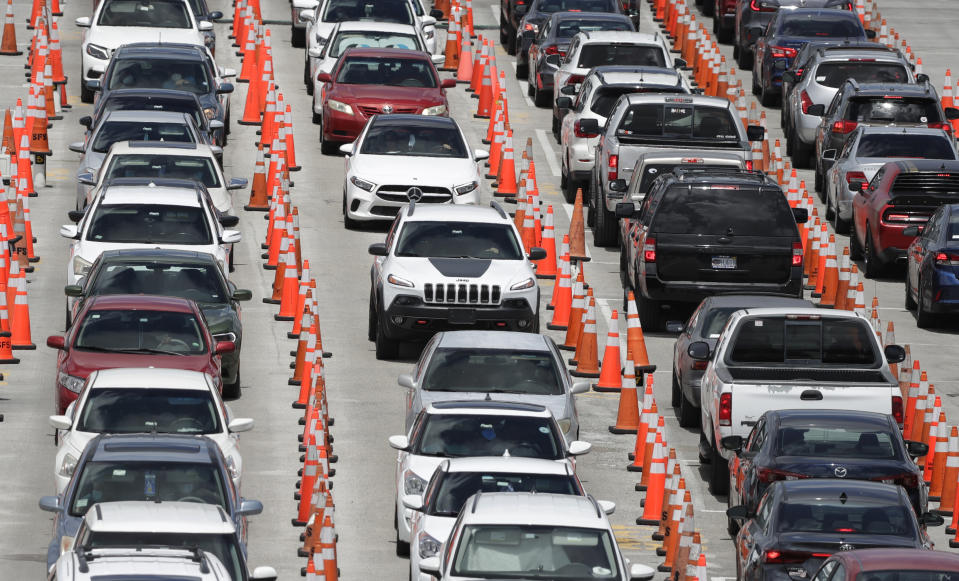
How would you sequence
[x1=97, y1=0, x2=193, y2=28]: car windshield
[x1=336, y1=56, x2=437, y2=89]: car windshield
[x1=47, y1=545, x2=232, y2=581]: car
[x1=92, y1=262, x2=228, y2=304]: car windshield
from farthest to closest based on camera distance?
[x1=97, y1=0, x2=193, y2=28]: car windshield
[x1=336, y1=56, x2=437, y2=89]: car windshield
[x1=92, y1=262, x2=228, y2=304]: car windshield
[x1=47, y1=545, x2=232, y2=581]: car

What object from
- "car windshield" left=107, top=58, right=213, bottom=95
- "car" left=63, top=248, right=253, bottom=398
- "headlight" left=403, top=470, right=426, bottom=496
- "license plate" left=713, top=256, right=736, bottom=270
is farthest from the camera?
"car windshield" left=107, top=58, right=213, bottom=95

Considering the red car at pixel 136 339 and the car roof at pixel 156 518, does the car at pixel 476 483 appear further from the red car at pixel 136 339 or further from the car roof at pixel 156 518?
the red car at pixel 136 339

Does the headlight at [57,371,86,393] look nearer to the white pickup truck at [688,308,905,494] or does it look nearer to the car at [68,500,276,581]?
the white pickup truck at [688,308,905,494]

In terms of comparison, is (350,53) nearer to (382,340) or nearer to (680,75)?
(680,75)

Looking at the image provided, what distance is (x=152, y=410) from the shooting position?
22.0 meters

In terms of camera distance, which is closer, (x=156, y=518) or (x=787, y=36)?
(x=156, y=518)

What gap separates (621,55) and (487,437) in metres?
19.1

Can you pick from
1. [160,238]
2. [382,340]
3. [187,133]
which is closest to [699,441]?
[382,340]

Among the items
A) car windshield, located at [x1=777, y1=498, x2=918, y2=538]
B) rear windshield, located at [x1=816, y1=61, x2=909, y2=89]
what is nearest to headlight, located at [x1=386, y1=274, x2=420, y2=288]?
car windshield, located at [x1=777, y1=498, x2=918, y2=538]

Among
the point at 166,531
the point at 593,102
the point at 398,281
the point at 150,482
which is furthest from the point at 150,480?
the point at 593,102

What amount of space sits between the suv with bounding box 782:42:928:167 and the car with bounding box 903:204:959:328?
7.83 m

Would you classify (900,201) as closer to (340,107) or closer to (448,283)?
(448,283)

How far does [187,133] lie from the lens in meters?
34.3

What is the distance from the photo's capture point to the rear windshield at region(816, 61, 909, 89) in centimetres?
3903
